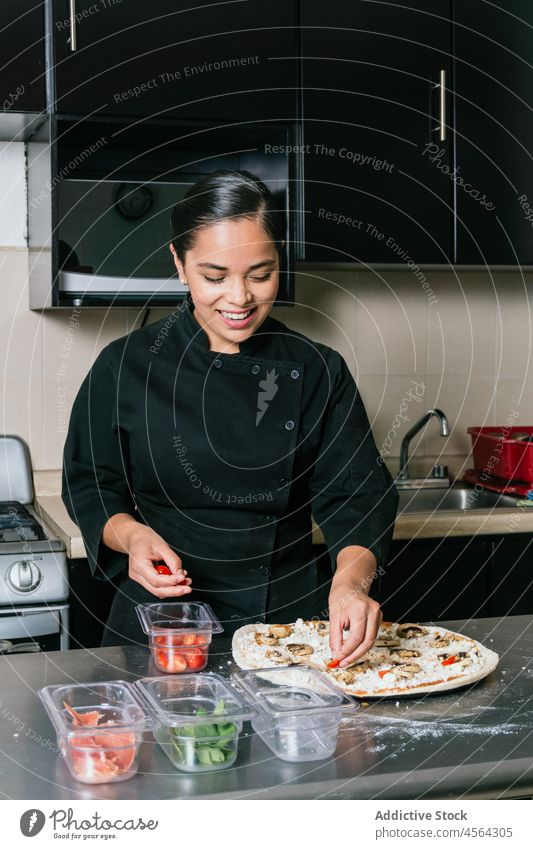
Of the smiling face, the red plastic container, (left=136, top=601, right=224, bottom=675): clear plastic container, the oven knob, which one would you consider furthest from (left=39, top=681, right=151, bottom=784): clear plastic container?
the red plastic container

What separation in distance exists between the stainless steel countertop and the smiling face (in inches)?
21.4

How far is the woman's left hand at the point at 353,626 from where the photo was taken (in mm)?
1231

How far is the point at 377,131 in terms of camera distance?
2.38 m

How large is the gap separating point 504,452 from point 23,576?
130cm

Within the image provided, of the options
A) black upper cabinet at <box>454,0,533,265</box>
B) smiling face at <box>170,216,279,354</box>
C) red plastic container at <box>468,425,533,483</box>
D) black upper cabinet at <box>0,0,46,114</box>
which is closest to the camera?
smiling face at <box>170,216,279,354</box>

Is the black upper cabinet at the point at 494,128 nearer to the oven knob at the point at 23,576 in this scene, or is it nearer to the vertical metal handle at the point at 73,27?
the vertical metal handle at the point at 73,27

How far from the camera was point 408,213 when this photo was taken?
242 centimetres

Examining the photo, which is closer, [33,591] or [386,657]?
[386,657]

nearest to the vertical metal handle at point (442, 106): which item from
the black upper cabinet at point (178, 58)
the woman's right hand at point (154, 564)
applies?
the black upper cabinet at point (178, 58)

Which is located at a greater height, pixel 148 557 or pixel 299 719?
pixel 148 557

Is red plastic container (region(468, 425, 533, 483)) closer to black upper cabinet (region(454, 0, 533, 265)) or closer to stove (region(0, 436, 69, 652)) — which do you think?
black upper cabinet (region(454, 0, 533, 265))

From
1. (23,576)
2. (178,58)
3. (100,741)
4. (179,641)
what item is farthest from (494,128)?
(100,741)

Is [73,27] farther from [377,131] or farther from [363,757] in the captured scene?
[363,757]

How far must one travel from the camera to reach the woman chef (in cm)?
154
